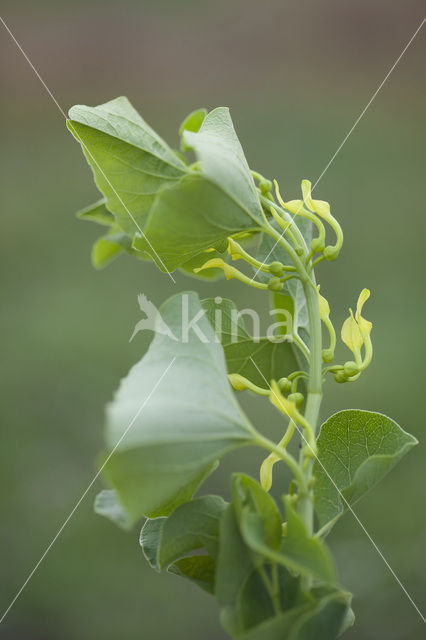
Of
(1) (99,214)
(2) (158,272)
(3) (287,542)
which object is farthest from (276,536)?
(2) (158,272)

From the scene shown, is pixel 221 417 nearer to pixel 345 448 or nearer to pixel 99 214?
pixel 345 448

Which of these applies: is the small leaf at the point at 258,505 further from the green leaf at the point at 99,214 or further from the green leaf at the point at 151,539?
the green leaf at the point at 99,214

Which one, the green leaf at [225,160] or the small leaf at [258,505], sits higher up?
the green leaf at [225,160]

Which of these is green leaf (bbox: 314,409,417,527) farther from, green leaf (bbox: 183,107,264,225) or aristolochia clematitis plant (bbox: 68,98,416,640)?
green leaf (bbox: 183,107,264,225)

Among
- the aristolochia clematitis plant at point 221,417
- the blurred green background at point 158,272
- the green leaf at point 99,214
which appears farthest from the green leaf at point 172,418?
the blurred green background at point 158,272

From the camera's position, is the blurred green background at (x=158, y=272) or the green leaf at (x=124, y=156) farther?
the blurred green background at (x=158, y=272)

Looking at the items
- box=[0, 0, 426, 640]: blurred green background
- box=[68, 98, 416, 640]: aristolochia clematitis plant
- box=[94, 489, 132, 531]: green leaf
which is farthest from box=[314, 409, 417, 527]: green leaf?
box=[0, 0, 426, 640]: blurred green background

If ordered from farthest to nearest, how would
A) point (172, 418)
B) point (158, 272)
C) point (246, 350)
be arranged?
1. point (158, 272)
2. point (246, 350)
3. point (172, 418)
